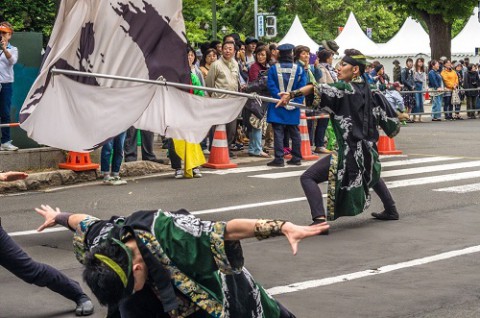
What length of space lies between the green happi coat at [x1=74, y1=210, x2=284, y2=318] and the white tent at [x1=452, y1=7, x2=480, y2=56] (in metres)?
35.9

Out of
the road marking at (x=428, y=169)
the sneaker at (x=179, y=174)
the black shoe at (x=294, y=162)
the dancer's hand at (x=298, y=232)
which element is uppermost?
the dancer's hand at (x=298, y=232)

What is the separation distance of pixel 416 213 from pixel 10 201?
Result: 15.4 ft

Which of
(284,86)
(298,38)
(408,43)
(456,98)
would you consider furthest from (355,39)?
(284,86)

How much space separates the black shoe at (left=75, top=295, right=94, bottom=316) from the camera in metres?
6.80

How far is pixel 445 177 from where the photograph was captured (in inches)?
557

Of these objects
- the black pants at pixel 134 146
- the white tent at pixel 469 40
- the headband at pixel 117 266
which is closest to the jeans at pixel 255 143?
the black pants at pixel 134 146

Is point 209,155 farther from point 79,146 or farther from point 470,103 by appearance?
point 470,103

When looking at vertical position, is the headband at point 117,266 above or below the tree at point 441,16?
below

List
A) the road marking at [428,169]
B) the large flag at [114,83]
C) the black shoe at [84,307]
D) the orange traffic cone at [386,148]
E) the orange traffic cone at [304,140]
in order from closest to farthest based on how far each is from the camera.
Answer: the black shoe at [84,307], the large flag at [114,83], the road marking at [428,169], the orange traffic cone at [304,140], the orange traffic cone at [386,148]

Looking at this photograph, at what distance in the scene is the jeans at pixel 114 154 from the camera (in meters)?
13.4

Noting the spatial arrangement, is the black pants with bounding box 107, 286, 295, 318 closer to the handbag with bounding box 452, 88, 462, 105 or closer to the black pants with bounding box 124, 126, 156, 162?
the black pants with bounding box 124, 126, 156, 162

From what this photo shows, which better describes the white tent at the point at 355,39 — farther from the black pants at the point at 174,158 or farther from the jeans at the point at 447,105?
the black pants at the point at 174,158

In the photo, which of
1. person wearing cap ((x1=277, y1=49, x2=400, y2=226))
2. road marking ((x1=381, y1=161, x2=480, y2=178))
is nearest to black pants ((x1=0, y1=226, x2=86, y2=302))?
person wearing cap ((x1=277, y1=49, x2=400, y2=226))

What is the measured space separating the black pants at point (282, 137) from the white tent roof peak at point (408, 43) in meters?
24.2
